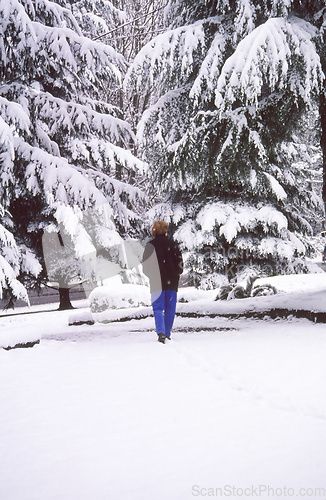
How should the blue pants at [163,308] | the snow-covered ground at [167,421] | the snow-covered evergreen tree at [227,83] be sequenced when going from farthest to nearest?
the blue pants at [163,308]
the snow-covered evergreen tree at [227,83]
the snow-covered ground at [167,421]

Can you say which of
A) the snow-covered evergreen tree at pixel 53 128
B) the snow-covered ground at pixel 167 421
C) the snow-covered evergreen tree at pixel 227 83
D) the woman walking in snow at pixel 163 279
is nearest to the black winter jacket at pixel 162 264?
the woman walking in snow at pixel 163 279

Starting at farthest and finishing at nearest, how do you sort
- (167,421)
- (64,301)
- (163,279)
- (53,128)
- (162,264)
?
(64,301) < (53,128) < (162,264) < (163,279) < (167,421)

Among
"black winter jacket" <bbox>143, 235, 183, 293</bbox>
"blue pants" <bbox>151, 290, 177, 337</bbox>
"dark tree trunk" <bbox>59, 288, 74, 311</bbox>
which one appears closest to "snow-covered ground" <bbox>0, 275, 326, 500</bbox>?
"blue pants" <bbox>151, 290, 177, 337</bbox>

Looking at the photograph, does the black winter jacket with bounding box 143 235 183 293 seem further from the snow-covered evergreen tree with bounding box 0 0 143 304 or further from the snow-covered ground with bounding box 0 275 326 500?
the snow-covered evergreen tree with bounding box 0 0 143 304

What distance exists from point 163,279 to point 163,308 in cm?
46

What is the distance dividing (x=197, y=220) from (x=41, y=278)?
4834mm

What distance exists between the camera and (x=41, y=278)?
42.3ft

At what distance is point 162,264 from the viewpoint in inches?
287

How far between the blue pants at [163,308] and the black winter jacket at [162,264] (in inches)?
3.8

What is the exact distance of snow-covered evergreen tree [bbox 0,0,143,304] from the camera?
9.03m

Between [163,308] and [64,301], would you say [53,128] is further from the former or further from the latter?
[64,301]

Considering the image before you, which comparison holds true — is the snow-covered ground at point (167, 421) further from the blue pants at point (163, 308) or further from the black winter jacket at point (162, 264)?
the black winter jacket at point (162, 264)

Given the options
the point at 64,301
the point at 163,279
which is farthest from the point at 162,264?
the point at 64,301

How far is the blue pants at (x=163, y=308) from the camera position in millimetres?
7105
